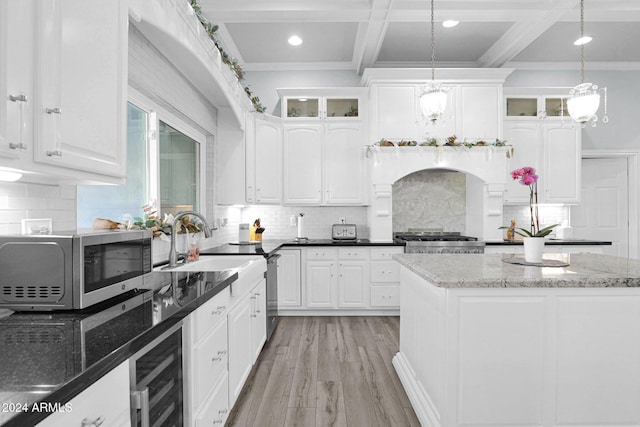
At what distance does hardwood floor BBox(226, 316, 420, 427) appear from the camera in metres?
2.35

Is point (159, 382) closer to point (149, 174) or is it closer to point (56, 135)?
point (56, 135)

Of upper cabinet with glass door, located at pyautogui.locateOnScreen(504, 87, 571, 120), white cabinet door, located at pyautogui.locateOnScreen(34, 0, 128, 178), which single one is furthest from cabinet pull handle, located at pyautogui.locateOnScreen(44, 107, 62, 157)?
upper cabinet with glass door, located at pyautogui.locateOnScreen(504, 87, 571, 120)

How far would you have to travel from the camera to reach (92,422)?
2.98 ft

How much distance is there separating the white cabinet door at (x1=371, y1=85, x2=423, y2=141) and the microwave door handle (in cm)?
411

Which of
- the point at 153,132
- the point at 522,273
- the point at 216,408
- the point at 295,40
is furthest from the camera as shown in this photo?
the point at 295,40

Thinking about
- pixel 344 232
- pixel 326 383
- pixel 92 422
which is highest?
pixel 344 232

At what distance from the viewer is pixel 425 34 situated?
14.4 feet

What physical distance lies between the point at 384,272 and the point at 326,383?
208cm

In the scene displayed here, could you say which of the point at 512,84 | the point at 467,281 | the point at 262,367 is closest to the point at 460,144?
the point at 512,84

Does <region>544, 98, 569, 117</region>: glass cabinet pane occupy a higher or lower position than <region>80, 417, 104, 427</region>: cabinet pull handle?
higher

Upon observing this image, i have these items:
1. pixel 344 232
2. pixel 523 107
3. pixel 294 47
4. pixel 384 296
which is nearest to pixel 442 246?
pixel 384 296

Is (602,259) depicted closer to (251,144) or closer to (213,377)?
(213,377)

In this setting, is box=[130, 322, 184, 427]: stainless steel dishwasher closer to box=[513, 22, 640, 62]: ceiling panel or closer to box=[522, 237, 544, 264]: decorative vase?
box=[522, 237, 544, 264]: decorative vase

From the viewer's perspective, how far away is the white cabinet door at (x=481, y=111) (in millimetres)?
A: 4773
